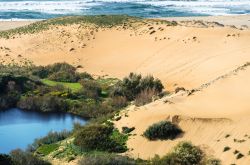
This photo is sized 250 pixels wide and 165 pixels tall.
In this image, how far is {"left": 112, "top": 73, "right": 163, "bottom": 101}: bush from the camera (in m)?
48.9

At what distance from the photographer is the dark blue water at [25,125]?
38.3 metres

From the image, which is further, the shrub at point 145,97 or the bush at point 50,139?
the shrub at point 145,97

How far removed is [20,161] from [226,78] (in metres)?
16.2

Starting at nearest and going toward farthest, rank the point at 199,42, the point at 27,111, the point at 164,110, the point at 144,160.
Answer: the point at 144,160, the point at 164,110, the point at 27,111, the point at 199,42

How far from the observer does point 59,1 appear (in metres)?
148

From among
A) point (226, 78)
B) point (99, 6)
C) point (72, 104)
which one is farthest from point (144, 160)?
point (99, 6)

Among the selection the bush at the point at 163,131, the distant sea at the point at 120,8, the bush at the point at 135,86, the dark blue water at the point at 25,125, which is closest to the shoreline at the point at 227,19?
the distant sea at the point at 120,8

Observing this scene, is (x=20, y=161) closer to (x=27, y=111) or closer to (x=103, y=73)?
(x=27, y=111)

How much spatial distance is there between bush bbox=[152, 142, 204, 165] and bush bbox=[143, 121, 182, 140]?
2299mm

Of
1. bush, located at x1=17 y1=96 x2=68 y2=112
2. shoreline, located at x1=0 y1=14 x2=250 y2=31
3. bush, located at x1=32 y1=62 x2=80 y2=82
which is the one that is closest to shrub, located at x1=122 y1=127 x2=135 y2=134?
bush, located at x1=17 y1=96 x2=68 y2=112

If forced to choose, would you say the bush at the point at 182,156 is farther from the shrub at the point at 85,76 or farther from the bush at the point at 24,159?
the shrub at the point at 85,76

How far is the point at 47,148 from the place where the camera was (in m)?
34.6

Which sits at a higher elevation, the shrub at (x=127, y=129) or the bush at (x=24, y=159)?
the shrub at (x=127, y=129)

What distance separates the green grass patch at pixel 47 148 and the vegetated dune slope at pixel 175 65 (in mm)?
3737
